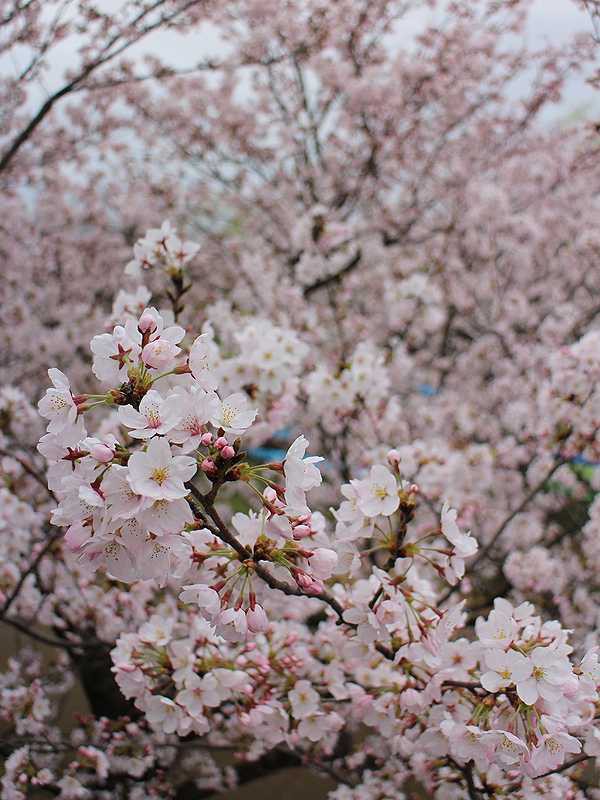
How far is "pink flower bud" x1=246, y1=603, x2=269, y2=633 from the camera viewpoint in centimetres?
147

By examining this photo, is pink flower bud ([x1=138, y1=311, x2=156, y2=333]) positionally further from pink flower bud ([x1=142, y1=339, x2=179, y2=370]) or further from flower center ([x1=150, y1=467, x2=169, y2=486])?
flower center ([x1=150, y1=467, x2=169, y2=486])

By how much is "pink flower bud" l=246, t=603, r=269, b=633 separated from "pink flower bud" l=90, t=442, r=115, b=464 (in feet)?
1.67

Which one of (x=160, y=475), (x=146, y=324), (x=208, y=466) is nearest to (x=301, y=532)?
(x=208, y=466)

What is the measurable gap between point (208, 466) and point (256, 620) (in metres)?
0.39

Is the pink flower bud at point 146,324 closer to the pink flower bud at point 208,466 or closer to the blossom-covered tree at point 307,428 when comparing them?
the blossom-covered tree at point 307,428

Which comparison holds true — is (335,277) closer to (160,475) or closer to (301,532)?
(301,532)

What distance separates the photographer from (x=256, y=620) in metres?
1.47

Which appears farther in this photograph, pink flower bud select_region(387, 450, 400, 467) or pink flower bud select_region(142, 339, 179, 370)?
pink flower bud select_region(387, 450, 400, 467)

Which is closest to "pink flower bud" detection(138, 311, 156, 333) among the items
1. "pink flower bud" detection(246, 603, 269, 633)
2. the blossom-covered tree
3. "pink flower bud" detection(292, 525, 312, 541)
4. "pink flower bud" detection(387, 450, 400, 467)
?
the blossom-covered tree

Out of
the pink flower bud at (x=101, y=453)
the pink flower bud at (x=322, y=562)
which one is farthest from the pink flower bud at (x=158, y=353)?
the pink flower bud at (x=322, y=562)

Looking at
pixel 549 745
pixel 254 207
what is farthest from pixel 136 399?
pixel 254 207

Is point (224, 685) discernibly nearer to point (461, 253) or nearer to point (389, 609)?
point (389, 609)

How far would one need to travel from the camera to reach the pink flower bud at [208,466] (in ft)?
4.58

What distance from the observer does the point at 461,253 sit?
8172mm
